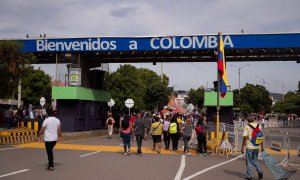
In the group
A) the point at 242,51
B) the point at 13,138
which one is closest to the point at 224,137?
the point at 242,51

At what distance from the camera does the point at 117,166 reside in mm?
13469

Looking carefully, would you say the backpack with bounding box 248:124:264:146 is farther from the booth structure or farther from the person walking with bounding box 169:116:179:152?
the booth structure

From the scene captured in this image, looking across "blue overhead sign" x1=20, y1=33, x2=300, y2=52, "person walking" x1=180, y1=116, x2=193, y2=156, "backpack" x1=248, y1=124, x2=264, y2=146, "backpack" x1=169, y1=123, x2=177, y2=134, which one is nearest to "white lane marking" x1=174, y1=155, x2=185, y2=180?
"person walking" x1=180, y1=116, x2=193, y2=156

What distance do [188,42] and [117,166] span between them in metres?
13.1

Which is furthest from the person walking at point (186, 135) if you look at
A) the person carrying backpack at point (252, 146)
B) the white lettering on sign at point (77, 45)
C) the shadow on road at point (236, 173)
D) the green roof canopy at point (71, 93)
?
the green roof canopy at point (71, 93)

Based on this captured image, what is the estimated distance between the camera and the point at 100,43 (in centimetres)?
2589

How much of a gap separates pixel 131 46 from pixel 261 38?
303 inches

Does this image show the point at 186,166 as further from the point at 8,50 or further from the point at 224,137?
the point at 8,50

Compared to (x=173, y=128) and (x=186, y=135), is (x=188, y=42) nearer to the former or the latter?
(x=173, y=128)

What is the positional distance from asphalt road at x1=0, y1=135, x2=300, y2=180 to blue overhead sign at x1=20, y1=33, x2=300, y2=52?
8794 millimetres

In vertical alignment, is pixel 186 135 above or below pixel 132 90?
below

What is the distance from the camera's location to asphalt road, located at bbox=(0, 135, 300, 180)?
11.5 meters

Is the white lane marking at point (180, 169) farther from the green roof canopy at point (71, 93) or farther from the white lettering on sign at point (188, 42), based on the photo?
the green roof canopy at point (71, 93)

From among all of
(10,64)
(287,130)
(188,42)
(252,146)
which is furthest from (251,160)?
(287,130)
